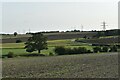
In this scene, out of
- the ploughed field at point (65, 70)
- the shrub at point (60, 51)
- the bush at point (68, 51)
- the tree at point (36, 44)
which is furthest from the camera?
the tree at point (36, 44)

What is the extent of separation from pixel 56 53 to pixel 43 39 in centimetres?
731

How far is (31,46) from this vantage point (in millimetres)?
82188

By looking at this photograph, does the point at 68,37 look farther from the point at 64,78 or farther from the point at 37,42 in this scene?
the point at 64,78

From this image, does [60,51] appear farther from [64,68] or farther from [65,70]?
[65,70]

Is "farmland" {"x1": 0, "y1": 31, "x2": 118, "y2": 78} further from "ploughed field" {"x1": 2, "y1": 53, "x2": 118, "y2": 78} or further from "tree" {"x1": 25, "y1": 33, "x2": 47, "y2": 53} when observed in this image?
"tree" {"x1": 25, "y1": 33, "x2": 47, "y2": 53}

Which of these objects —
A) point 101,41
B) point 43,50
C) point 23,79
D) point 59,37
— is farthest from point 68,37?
point 23,79

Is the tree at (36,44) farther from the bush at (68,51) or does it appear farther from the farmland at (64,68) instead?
the farmland at (64,68)

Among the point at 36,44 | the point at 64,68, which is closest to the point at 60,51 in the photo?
the point at 36,44

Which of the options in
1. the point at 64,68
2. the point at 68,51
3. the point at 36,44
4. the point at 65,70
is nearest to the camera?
the point at 65,70

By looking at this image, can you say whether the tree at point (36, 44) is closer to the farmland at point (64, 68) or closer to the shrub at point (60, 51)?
Result: the shrub at point (60, 51)

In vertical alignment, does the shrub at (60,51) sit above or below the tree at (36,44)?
below

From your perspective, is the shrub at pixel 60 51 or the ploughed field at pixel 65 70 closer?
the ploughed field at pixel 65 70

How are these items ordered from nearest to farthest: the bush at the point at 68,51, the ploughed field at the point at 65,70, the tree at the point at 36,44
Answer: the ploughed field at the point at 65,70
the bush at the point at 68,51
the tree at the point at 36,44

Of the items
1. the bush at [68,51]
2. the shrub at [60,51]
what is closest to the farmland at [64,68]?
the shrub at [60,51]
